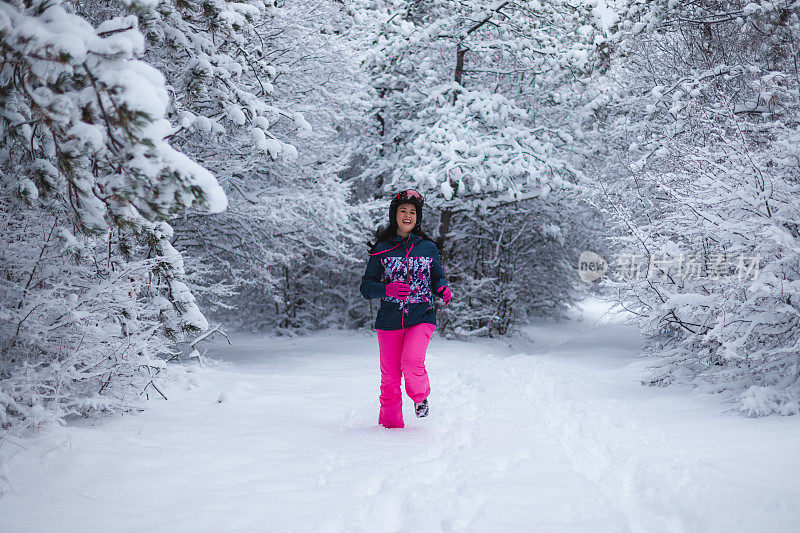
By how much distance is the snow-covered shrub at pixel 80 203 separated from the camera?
7.25 ft

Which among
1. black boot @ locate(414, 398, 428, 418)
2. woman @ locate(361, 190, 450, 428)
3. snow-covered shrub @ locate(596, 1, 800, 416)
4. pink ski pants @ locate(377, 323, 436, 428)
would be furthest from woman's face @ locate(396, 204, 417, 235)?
snow-covered shrub @ locate(596, 1, 800, 416)

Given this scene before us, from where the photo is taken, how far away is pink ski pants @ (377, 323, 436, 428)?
14.2ft

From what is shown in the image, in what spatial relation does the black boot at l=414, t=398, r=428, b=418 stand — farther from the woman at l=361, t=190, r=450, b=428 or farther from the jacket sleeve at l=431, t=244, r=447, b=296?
the jacket sleeve at l=431, t=244, r=447, b=296

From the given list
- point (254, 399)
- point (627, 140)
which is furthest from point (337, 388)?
point (627, 140)

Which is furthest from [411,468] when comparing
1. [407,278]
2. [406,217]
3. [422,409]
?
[406,217]

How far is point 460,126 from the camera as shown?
1020cm

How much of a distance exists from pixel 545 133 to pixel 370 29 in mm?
4309

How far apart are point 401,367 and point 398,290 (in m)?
0.66

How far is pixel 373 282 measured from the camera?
451cm

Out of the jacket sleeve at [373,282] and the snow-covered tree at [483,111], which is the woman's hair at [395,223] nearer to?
the jacket sleeve at [373,282]

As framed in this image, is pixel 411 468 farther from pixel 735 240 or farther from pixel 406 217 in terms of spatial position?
pixel 735 240

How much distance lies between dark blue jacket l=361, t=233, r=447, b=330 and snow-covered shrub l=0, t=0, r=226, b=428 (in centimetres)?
157

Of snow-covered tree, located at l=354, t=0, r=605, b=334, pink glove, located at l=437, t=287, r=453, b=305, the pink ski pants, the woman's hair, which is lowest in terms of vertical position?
the pink ski pants

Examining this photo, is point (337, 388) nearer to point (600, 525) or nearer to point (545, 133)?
point (600, 525)
